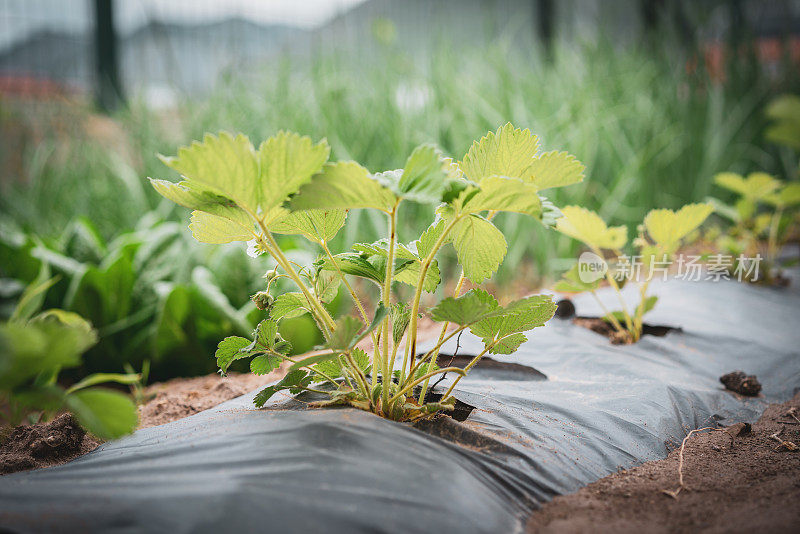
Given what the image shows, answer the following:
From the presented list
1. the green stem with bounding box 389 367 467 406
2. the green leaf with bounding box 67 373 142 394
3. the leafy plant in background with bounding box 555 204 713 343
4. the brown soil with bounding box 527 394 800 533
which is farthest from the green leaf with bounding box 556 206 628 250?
the green leaf with bounding box 67 373 142 394

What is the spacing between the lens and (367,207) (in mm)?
661

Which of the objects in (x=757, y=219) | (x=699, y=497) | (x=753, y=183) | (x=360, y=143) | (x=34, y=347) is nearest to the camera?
(x=34, y=347)

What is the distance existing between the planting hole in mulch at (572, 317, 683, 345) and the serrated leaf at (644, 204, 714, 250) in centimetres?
26

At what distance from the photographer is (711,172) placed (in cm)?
267

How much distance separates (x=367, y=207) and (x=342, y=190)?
0.13 feet

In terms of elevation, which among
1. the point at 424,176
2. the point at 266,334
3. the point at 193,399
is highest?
the point at 424,176

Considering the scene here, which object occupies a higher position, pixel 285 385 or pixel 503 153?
pixel 503 153

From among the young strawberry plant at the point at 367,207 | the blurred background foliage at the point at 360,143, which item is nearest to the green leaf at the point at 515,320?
the young strawberry plant at the point at 367,207

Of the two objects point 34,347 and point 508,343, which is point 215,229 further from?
point 508,343

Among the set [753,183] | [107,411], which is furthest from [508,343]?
[753,183]

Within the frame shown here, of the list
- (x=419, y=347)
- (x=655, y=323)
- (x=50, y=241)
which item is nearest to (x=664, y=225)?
(x=655, y=323)

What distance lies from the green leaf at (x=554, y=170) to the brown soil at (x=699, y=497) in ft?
1.34

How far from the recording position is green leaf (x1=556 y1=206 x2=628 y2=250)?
49.5 inches

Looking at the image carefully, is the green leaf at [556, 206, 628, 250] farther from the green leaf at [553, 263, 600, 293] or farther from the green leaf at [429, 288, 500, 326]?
the green leaf at [429, 288, 500, 326]
